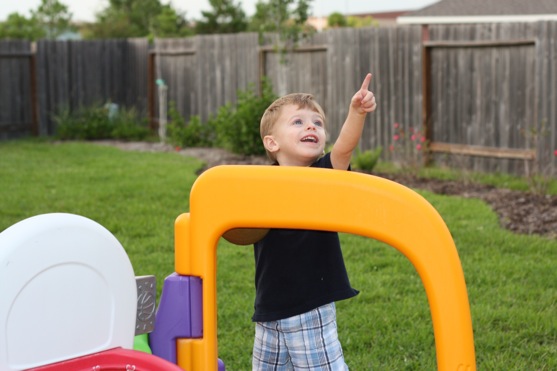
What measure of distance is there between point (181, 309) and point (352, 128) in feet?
2.44

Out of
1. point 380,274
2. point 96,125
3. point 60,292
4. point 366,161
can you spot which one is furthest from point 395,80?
point 60,292

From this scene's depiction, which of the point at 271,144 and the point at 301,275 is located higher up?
the point at 271,144

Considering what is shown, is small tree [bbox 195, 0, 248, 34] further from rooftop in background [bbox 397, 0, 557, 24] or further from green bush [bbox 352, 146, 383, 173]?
green bush [bbox 352, 146, 383, 173]

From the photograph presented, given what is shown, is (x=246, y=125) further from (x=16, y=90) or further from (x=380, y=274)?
(x=380, y=274)

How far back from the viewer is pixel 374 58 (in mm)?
11539

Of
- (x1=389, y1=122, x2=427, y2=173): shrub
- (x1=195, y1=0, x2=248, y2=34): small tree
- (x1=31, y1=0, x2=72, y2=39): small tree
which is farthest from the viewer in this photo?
(x1=31, y1=0, x2=72, y2=39): small tree

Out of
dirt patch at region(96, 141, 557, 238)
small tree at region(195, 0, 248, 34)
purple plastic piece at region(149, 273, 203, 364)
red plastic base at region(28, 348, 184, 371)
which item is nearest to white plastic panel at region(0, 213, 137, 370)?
red plastic base at region(28, 348, 184, 371)

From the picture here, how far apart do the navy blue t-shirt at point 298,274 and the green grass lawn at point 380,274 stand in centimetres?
115

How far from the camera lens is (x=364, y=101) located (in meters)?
2.76

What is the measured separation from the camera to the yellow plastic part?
247 centimetres

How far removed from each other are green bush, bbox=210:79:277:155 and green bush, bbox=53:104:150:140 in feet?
11.5

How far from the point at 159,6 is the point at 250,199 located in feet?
94.6

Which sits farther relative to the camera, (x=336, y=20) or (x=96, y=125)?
(x=336, y=20)

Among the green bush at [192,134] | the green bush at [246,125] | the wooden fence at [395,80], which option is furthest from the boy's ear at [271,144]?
the green bush at [192,134]
